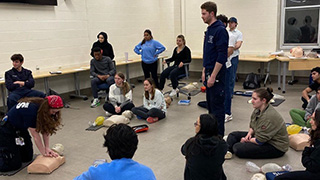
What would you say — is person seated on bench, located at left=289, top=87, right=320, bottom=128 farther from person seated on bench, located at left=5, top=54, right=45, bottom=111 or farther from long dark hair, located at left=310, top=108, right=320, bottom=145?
person seated on bench, located at left=5, top=54, right=45, bottom=111

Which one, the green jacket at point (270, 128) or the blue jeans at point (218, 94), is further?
the blue jeans at point (218, 94)

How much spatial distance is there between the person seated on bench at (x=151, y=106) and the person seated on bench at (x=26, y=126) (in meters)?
1.68

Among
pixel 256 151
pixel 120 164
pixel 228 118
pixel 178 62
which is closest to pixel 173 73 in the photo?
pixel 178 62

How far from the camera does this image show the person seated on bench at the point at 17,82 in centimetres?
463

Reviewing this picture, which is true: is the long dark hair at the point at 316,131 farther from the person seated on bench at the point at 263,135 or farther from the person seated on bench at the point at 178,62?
the person seated on bench at the point at 178,62

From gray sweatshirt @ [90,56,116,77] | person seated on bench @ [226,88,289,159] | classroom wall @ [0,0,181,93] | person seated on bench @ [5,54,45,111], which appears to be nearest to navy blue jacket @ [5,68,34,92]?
person seated on bench @ [5,54,45,111]

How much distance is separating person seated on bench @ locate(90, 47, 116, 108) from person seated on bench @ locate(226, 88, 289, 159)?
3.21m

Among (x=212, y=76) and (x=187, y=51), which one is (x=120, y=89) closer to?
(x=187, y=51)

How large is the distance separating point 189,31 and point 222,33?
17.2 ft

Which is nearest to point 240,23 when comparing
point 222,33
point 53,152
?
point 222,33

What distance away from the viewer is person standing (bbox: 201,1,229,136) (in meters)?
3.16

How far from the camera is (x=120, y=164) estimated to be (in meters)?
1.46

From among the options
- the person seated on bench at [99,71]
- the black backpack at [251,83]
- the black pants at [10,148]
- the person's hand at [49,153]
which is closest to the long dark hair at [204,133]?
the person's hand at [49,153]

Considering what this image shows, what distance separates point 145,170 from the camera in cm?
150
